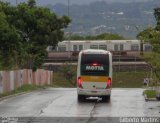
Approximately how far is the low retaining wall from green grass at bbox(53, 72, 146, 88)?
526 inches

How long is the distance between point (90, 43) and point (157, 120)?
223 ft

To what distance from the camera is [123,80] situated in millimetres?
86688

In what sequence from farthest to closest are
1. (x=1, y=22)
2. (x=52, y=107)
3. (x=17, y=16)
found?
(x=17, y=16), (x=1, y=22), (x=52, y=107)

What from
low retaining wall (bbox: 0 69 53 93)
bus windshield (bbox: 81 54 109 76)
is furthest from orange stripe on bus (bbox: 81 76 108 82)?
low retaining wall (bbox: 0 69 53 93)

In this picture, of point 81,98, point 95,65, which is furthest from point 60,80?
point 95,65

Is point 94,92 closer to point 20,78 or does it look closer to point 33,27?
point 20,78

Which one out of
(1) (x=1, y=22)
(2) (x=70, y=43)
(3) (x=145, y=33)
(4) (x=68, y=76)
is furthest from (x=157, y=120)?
(2) (x=70, y=43)

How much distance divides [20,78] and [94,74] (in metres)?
17.4

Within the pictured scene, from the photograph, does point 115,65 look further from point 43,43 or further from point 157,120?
point 157,120

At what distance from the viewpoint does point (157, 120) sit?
82.8 feet

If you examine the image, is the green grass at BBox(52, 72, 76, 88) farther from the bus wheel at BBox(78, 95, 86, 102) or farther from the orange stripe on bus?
the orange stripe on bus

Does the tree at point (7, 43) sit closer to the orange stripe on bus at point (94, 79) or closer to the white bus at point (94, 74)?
the white bus at point (94, 74)

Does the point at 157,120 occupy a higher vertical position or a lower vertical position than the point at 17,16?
lower

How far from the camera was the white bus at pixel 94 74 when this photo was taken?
121ft
